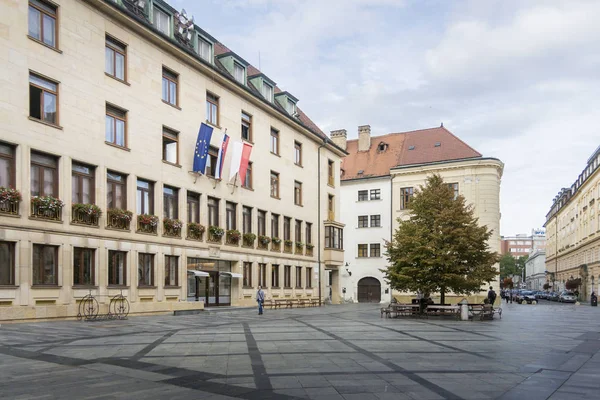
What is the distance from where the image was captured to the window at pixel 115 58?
27.1m

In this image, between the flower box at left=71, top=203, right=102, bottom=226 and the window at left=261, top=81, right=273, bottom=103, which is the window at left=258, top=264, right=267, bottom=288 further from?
the flower box at left=71, top=203, right=102, bottom=226

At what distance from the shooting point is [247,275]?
1483 inches

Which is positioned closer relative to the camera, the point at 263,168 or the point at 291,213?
the point at 263,168

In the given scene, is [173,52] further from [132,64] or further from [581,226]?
[581,226]

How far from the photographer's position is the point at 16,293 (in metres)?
21.7

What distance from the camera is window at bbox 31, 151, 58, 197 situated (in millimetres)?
23031

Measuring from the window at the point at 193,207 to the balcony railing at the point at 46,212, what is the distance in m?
9.54

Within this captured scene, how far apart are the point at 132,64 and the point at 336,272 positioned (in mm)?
28919

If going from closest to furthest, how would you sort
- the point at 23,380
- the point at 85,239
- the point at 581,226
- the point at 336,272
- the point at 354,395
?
the point at 354,395, the point at 23,380, the point at 85,239, the point at 336,272, the point at 581,226

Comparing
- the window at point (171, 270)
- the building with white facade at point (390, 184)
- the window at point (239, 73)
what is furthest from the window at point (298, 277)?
the window at point (239, 73)

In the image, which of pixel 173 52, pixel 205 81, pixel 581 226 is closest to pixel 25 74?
pixel 173 52

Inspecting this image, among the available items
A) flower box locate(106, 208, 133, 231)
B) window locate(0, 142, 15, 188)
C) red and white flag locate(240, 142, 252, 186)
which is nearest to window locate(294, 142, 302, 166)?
red and white flag locate(240, 142, 252, 186)

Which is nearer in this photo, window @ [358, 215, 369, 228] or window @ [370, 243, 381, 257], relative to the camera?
window @ [370, 243, 381, 257]

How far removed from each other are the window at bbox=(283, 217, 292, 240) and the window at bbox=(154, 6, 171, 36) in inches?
677
